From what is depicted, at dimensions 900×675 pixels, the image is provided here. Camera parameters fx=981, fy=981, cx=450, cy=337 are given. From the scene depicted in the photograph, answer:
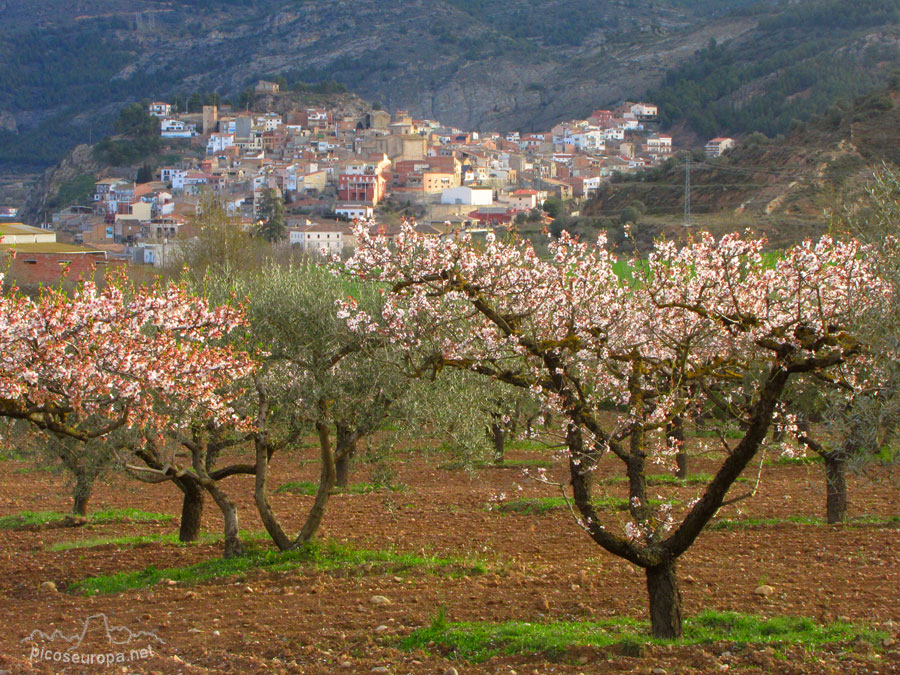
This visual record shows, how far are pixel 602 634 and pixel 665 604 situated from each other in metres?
0.58

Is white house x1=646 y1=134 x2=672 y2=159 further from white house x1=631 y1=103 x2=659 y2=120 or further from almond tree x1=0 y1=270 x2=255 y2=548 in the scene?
almond tree x1=0 y1=270 x2=255 y2=548

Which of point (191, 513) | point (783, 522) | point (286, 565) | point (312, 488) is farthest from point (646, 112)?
point (286, 565)

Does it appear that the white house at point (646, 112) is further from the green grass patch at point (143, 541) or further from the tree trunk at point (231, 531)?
the tree trunk at point (231, 531)

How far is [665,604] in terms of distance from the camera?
778 centimetres

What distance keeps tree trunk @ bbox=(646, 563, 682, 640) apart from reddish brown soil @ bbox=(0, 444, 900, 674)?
39 cm

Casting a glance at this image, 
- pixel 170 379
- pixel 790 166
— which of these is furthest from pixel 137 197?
pixel 170 379

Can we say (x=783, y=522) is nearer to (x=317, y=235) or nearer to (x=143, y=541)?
(x=143, y=541)

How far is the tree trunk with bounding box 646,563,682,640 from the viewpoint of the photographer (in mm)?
7773

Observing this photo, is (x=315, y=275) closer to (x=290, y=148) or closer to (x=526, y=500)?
(x=526, y=500)

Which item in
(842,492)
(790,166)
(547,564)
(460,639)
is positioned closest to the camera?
(460,639)

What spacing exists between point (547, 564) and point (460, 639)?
3.21 meters

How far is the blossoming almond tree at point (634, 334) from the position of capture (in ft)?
25.0

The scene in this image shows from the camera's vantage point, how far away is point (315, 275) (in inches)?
504

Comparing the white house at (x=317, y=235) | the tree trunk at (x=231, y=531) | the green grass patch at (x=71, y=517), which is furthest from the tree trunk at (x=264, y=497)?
the white house at (x=317, y=235)
